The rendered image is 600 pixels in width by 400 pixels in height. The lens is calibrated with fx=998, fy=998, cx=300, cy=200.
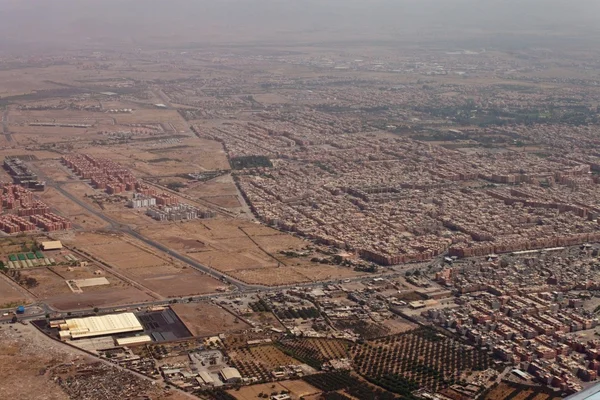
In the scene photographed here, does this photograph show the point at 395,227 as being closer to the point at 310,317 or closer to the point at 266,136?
the point at 310,317

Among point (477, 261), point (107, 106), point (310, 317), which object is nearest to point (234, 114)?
point (107, 106)

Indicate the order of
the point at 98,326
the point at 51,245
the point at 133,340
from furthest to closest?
the point at 51,245 < the point at 98,326 < the point at 133,340

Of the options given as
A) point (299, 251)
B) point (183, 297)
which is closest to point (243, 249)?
point (299, 251)

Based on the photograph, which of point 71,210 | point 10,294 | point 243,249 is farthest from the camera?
point 71,210

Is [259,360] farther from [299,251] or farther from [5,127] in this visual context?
[5,127]

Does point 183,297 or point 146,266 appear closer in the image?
point 183,297
